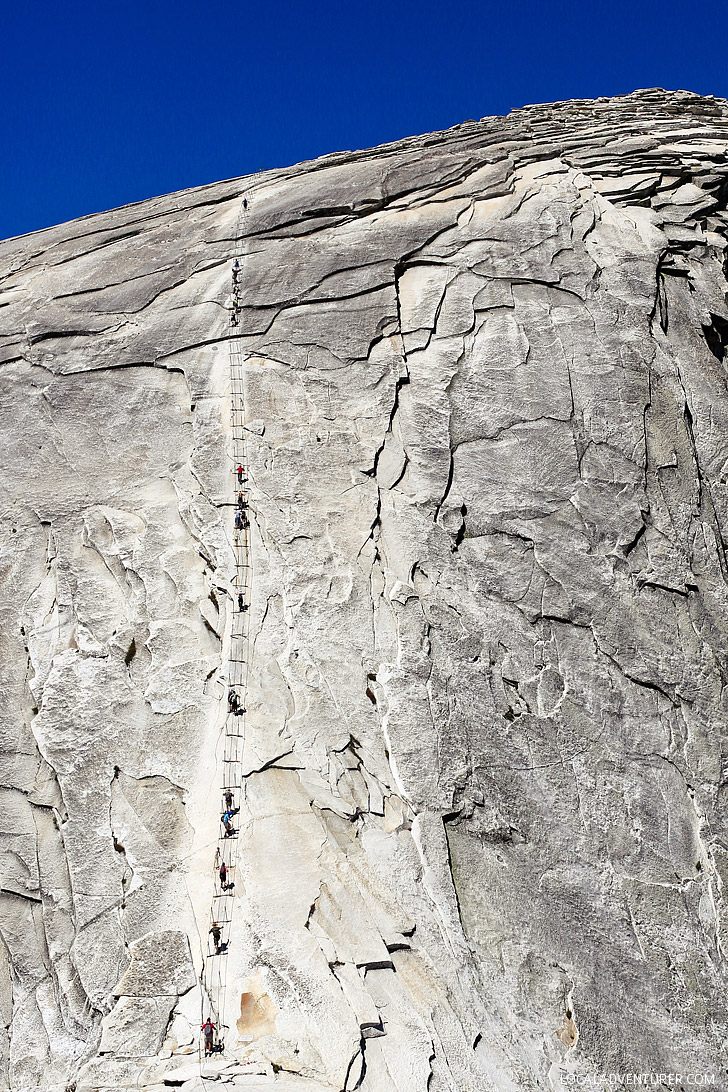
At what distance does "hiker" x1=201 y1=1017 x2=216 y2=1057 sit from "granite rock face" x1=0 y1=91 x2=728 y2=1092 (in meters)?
0.17

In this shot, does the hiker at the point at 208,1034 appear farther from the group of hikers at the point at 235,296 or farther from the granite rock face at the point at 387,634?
the group of hikers at the point at 235,296

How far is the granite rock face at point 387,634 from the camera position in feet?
29.1

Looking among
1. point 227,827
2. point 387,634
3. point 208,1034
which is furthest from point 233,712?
point 208,1034

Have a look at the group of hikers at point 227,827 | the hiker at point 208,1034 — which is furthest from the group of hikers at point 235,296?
the hiker at point 208,1034

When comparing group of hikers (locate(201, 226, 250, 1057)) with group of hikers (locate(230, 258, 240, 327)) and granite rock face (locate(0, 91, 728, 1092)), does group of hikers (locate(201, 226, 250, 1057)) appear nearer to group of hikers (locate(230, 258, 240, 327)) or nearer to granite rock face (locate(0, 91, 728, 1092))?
granite rock face (locate(0, 91, 728, 1092))

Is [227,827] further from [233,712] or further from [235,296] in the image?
[235,296]

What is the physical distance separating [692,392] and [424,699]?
17.7 feet

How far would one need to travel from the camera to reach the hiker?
336 inches

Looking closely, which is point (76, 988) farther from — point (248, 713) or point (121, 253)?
point (121, 253)

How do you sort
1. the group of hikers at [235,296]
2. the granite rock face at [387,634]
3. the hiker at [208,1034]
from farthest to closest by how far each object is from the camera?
the group of hikers at [235,296]
the granite rock face at [387,634]
the hiker at [208,1034]

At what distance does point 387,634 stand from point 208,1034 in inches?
175

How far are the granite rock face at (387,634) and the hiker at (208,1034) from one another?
6.8 inches

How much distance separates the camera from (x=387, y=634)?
1026 cm

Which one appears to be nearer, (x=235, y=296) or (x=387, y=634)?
(x=387, y=634)
